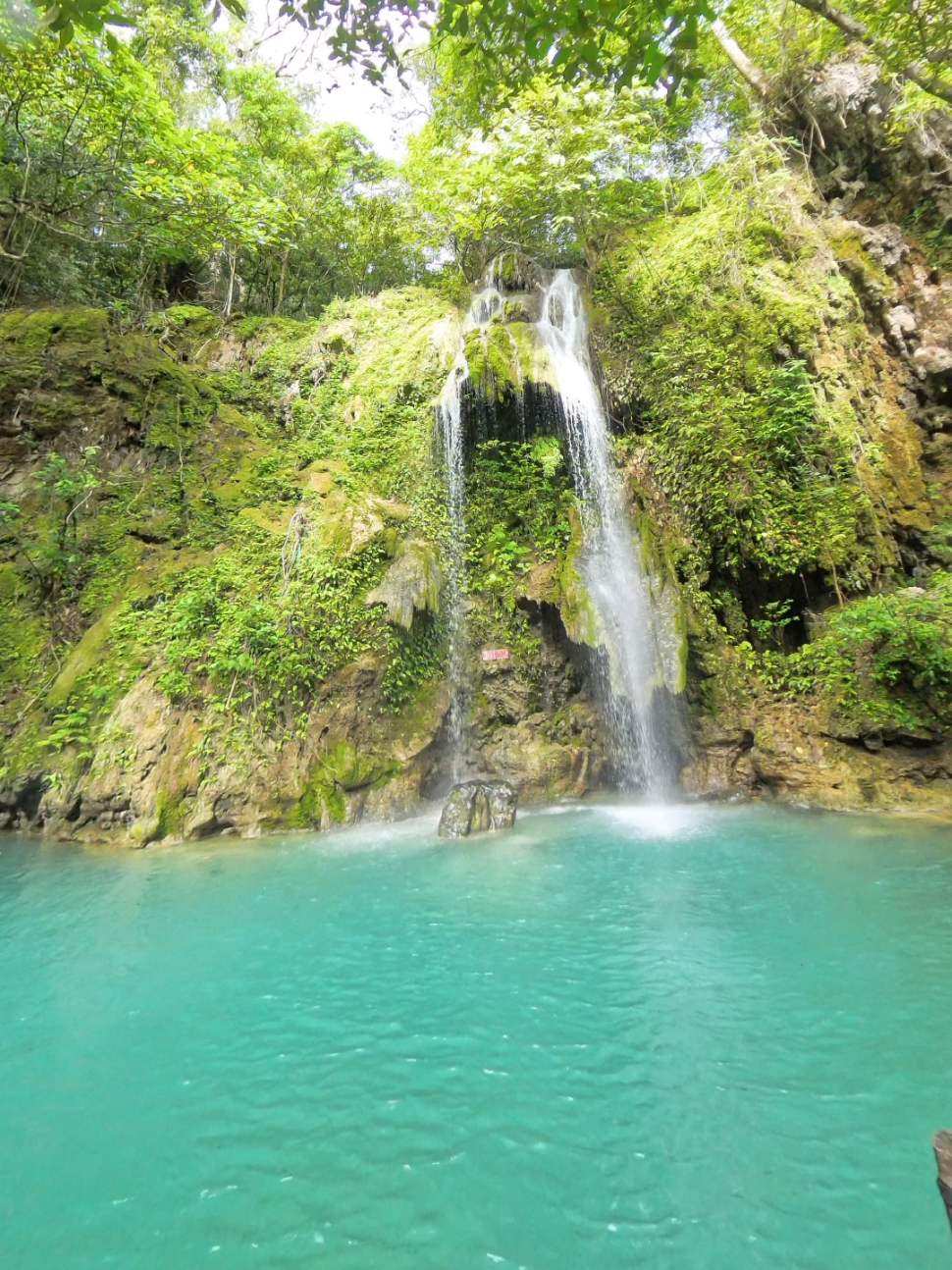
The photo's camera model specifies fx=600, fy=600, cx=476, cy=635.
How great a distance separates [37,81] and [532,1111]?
12403 millimetres

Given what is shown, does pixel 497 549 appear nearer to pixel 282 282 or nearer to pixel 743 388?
pixel 743 388

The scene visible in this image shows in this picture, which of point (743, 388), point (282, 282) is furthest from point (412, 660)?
point (282, 282)

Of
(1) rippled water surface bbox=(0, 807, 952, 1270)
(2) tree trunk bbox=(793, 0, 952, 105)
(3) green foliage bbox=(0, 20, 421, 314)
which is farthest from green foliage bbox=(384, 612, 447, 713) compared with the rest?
(3) green foliage bbox=(0, 20, 421, 314)

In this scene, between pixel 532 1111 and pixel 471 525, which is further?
pixel 471 525

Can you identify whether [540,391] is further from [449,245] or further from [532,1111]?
[532,1111]

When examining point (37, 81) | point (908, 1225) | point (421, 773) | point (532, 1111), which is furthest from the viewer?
point (37, 81)

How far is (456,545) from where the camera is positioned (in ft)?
29.1

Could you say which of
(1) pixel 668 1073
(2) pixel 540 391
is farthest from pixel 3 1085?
(2) pixel 540 391

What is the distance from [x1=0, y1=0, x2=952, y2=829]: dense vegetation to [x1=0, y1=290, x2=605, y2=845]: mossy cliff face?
0.05 m

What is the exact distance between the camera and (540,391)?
337 inches

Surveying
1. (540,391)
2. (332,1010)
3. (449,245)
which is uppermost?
(449,245)

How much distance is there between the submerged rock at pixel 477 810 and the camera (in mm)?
6160

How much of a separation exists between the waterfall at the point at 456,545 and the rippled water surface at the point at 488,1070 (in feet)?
11.1

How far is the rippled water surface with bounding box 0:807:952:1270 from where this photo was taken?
183cm
